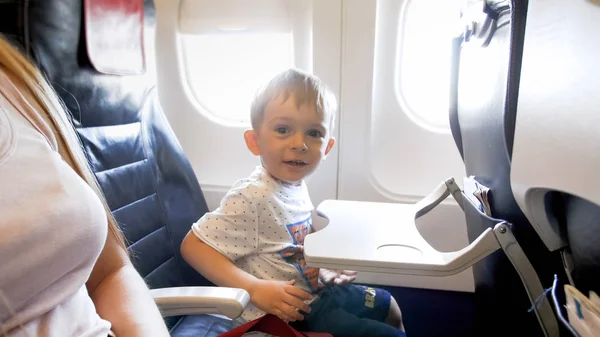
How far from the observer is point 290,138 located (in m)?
1.08

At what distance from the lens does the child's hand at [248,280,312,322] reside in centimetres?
91

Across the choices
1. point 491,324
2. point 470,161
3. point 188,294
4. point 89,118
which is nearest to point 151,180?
Answer: point 89,118

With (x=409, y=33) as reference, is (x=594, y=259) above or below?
below

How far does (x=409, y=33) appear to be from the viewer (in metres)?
1.45

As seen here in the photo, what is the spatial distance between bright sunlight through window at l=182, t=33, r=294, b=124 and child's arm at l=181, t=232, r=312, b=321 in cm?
72

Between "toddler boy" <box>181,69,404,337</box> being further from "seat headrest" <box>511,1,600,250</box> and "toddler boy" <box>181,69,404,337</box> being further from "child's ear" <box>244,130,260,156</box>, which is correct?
"seat headrest" <box>511,1,600,250</box>

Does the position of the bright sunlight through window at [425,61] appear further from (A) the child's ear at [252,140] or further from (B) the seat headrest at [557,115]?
(B) the seat headrest at [557,115]

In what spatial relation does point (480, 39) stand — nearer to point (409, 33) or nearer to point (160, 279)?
point (409, 33)

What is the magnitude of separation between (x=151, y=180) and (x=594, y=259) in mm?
1018

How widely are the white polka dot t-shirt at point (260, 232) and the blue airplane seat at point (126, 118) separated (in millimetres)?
185

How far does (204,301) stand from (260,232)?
0.24 m

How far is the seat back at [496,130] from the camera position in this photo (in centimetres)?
64

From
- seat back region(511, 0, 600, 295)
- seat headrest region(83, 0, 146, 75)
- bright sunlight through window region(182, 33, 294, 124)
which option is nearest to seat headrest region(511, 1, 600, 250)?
seat back region(511, 0, 600, 295)

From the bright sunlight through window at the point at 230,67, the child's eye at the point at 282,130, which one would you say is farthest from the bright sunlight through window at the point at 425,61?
the child's eye at the point at 282,130
